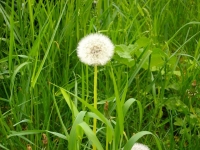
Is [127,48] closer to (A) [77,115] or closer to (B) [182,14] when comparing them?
(A) [77,115]

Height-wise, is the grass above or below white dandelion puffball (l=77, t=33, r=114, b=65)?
below

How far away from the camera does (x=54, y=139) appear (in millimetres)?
1711

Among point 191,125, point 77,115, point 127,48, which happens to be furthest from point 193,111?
point 77,115

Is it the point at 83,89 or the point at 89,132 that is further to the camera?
the point at 83,89

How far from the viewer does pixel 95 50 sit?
1.23m

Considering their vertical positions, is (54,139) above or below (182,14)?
below

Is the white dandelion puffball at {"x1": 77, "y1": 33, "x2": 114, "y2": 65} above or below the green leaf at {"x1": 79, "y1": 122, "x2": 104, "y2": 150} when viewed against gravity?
above

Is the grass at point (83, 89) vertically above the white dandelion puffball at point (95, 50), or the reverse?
the white dandelion puffball at point (95, 50)

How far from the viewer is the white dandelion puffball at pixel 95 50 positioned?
1.21 m

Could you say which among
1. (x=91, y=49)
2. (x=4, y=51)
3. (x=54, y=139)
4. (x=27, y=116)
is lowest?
(x=54, y=139)

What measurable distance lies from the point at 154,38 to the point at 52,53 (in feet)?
1.72

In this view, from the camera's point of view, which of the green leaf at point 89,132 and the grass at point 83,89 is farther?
the grass at point 83,89

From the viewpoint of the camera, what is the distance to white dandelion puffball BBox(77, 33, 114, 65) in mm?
1209

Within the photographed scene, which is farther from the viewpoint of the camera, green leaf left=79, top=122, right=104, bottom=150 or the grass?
the grass
